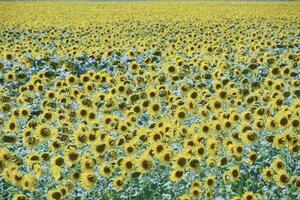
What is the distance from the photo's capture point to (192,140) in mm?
6352

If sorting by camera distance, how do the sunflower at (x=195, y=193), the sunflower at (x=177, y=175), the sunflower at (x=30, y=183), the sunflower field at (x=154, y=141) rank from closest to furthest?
1. the sunflower at (x=195, y=193)
2. the sunflower at (x=30, y=183)
3. the sunflower at (x=177, y=175)
4. the sunflower field at (x=154, y=141)

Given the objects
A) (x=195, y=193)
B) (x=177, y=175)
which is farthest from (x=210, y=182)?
(x=177, y=175)

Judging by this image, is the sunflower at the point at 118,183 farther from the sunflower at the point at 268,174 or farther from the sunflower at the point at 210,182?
the sunflower at the point at 268,174

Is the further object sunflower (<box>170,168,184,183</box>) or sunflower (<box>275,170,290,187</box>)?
sunflower (<box>170,168,184,183</box>)

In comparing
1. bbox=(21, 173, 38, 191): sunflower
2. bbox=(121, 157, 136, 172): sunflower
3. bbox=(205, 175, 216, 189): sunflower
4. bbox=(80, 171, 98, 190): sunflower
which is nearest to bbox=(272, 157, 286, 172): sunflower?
bbox=(205, 175, 216, 189): sunflower

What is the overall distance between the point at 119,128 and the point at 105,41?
1051 cm

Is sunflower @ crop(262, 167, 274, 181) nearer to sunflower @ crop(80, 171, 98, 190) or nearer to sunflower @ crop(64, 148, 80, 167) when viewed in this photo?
sunflower @ crop(80, 171, 98, 190)

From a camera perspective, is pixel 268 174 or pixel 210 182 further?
pixel 268 174

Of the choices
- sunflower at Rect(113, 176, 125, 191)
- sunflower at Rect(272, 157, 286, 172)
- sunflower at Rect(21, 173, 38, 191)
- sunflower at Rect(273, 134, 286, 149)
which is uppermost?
sunflower at Rect(273, 134, 286, 149)

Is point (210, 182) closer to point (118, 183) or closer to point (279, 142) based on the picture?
point (118, 183)

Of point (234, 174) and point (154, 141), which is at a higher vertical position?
point (154, 141)

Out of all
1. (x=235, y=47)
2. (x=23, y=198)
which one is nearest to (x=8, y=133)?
(x=23, y=198)

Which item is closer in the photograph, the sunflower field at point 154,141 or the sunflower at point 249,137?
the sunflower field at point 154,141

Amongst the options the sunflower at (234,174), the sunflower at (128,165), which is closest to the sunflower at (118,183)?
the sunflower at (128,165)
